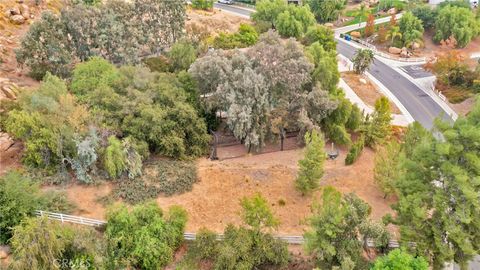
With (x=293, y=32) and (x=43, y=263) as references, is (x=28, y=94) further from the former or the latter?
(x=293, y=32)

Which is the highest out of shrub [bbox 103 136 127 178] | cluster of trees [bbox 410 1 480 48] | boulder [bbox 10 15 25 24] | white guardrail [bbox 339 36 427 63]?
cluster of trees [bbox 410 1 480 48]

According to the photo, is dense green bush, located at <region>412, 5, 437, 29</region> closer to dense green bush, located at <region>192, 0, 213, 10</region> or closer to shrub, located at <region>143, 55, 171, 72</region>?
dense green bush, located at <region>192, 0, 213, 10</region>

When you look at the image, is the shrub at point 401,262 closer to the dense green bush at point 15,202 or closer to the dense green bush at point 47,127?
the dense green bush at point 15,202

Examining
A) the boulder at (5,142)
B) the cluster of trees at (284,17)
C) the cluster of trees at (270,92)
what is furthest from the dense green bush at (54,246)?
the cluster of trees at (284,17)

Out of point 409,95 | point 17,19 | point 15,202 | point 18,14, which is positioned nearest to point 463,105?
point 409,95

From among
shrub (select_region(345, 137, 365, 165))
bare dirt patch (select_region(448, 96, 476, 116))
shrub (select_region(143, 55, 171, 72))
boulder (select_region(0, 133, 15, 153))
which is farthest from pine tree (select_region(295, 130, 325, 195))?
bare dirt patch (select_region(448, 96, 476, 116))

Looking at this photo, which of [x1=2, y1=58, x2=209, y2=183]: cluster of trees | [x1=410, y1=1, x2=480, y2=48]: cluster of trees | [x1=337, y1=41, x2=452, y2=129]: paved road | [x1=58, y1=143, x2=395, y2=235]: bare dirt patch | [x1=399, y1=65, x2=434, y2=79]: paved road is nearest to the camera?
[x1=58, y1=143, x2=395, y2=235]: bare dirt patch
